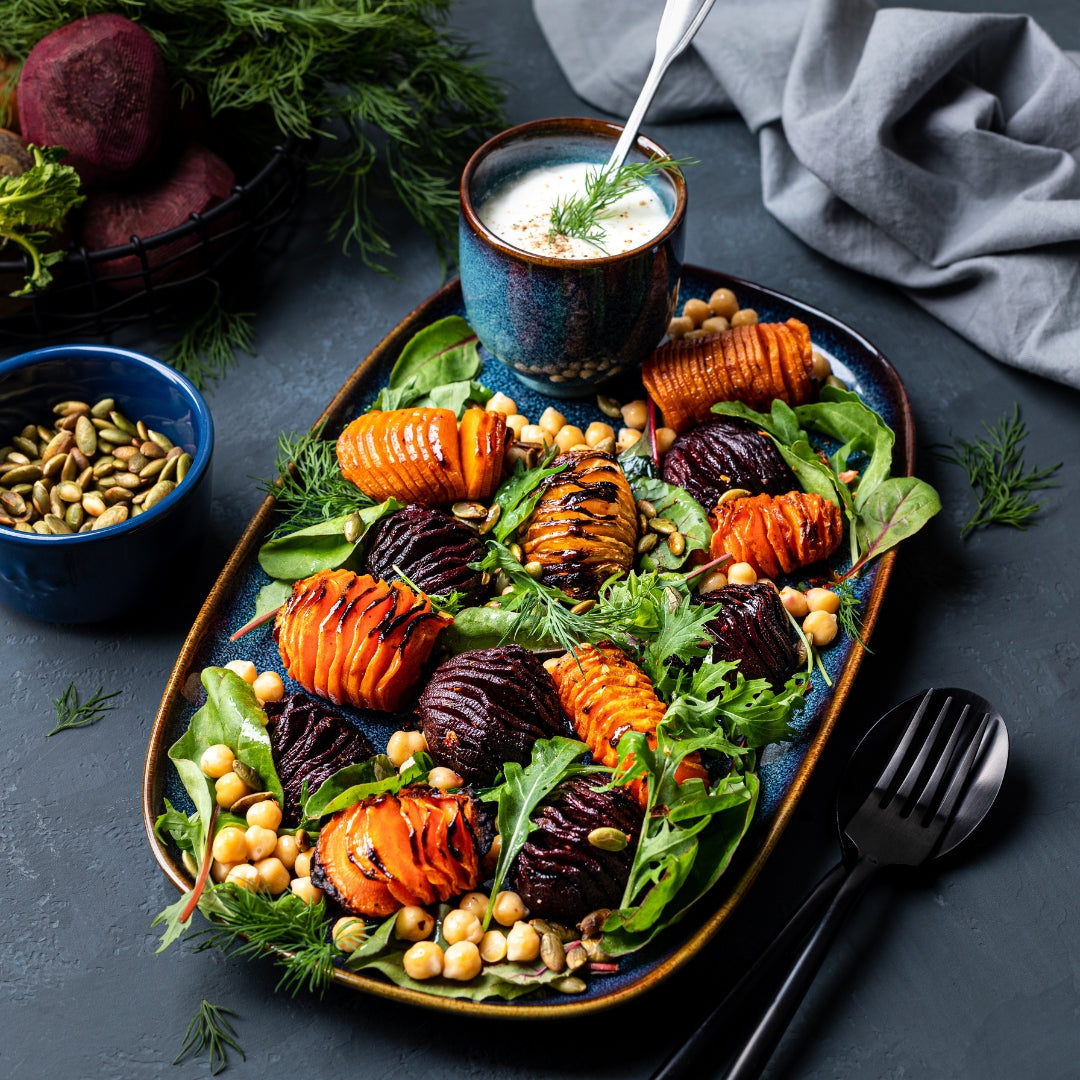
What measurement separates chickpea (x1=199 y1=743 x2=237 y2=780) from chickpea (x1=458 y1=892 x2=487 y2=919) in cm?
56

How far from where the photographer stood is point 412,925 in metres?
2.35

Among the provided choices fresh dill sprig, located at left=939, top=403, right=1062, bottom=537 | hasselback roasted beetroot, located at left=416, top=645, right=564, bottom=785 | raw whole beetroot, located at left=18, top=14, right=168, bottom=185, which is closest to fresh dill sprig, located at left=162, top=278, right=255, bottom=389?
raw whole beetroot, located at left=18, top=14, right=168, bottom=185

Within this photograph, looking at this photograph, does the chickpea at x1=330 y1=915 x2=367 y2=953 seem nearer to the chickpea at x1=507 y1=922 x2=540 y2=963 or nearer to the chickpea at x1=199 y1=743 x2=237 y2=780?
the chickpea at x1=507 y1=922 x2=540 y2=963

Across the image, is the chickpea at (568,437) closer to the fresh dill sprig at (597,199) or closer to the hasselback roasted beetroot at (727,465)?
the hasselback roasted beetroot at (727,465)

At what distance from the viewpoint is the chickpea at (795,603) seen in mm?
2881

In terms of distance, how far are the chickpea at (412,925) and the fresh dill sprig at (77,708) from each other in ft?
3.24

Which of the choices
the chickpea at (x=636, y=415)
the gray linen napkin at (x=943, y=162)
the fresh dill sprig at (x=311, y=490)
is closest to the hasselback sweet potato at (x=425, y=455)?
the fresh dill sprig at (x=311, y=490)

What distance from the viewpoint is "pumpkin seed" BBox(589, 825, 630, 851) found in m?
→ 2.35

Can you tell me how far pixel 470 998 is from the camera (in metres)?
2.28

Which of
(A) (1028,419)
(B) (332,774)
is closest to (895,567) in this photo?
(A) (1028,419)

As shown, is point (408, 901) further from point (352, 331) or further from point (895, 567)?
point (352, 331)

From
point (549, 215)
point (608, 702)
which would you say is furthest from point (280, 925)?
point (549, 215)

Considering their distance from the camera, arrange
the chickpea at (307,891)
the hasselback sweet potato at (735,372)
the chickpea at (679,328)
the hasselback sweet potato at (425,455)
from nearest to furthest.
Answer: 1. the chickpea at (307,891)
2. the hasselback sweet potato at (425,455)
3. the hasselback sweet potato at (735,372)
4. the chickpea at (679,328)

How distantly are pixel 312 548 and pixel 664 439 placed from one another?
982 mm
